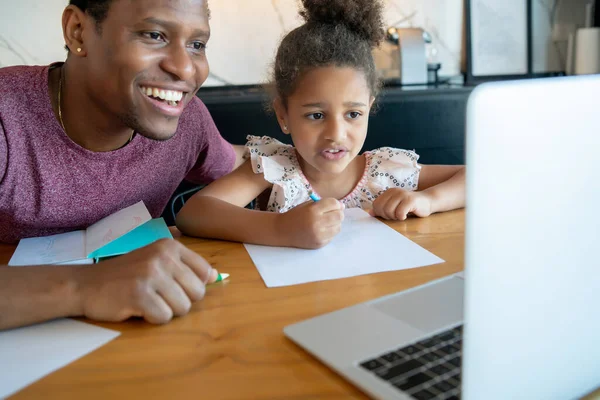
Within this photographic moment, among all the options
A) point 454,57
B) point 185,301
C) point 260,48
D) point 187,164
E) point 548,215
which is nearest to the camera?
point 548,215

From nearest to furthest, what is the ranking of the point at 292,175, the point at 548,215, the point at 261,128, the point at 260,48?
the point at 548,215, the point at 292,175, the point at 261,128, the point at 260,48

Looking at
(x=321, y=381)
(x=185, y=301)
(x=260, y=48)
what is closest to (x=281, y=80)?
(x=185, y=301)

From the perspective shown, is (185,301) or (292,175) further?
(292,175)

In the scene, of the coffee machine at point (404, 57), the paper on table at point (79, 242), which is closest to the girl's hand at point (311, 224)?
the paper on table at point (79, 242)

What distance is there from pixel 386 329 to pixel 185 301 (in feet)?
0.79

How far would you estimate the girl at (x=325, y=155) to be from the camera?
103 centimetres

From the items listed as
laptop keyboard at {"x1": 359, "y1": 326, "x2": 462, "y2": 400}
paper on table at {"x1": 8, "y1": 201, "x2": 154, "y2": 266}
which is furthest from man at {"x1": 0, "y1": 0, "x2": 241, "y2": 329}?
laptop keyboard at {"x1": 359, "y1": 326, "x2": 462, "y2": 400}

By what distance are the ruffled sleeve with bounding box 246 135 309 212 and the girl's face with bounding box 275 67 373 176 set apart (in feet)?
0.26

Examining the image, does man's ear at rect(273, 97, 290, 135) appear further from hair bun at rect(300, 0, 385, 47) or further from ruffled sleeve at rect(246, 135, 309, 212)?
hair bun at rect(300, 0, 385, 47)

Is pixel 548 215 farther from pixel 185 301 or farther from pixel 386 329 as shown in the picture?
pixel 185 301

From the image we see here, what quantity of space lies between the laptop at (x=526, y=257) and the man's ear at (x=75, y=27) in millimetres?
930

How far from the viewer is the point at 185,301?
0.64 m

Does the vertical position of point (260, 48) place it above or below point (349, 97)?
above

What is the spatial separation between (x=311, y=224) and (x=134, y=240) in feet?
0.93
